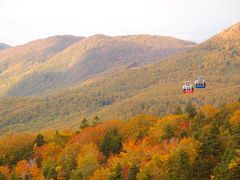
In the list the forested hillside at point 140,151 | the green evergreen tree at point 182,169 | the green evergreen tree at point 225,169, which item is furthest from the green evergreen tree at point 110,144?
the green evergreen tree at point 225,169

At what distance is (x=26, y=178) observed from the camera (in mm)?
135375

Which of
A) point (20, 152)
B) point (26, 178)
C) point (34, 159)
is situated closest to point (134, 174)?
point (26, 178)

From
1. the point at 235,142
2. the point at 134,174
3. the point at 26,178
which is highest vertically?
the point at 235,142

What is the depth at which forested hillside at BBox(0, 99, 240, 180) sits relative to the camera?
92.8 m

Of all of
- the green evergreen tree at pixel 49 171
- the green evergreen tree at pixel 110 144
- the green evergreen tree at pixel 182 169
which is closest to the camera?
the green evergreen tree at pixel 182 169

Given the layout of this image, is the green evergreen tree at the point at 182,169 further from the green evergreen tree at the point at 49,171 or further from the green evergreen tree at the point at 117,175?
the green evergreen tree at the point at 49,171

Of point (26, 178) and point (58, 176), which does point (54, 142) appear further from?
point (58, 176)

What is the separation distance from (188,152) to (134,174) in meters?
12.6

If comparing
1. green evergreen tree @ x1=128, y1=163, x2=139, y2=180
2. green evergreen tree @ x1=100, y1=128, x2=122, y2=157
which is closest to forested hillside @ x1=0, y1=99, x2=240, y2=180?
green evergreen tree @ x1=100, y1=128, x2=122, y2=157

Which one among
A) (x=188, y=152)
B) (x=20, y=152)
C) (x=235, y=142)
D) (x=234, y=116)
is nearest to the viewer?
(x=235, y=142)

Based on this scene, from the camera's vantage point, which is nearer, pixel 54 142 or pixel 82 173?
pixel 82 173

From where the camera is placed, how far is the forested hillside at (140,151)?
92750 millimetres

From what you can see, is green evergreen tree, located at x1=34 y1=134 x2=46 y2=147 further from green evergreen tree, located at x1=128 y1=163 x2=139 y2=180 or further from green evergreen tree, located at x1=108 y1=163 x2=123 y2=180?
green evergreen tree, located at x1=128 y1=163 x2=139 y2=180

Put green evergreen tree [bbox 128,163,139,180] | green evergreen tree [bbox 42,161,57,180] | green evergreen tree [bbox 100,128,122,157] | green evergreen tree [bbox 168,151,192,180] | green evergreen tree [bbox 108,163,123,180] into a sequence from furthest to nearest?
green evergreen tree [bbox 100,128,122,157] < green evergreen tree [bbox 42,161,57,180] < green evergreen tree [bbox 108,163,123,180] < green evergreen tree [bbox 128,163,139,180] < green evergreen tree [bbox 168,151,192,180]
